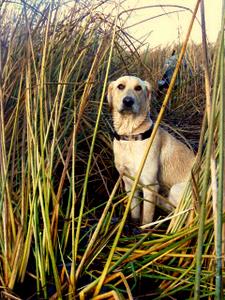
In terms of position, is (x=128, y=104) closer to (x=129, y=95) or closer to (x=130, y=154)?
(x=129, y=95)

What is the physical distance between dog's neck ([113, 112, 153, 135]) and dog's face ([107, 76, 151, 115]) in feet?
0.14

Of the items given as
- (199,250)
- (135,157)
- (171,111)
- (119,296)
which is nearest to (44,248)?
(119,296)

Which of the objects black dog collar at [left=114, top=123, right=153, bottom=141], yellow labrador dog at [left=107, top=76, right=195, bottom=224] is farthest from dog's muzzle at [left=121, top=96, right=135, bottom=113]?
black dog collar at [left=114, top=123, right=153, bottom=141]

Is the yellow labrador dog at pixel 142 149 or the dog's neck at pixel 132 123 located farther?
the dog's neck at pixel 132 123

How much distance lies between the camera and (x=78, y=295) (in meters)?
1.52

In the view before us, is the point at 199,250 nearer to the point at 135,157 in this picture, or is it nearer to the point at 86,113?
the point at 135,157

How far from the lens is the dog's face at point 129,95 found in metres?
3.02

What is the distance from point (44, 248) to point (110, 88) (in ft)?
5.74

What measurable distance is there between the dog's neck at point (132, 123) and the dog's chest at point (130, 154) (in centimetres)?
13

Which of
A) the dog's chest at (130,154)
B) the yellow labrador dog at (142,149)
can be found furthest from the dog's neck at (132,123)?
the dog's chest at (130,154)

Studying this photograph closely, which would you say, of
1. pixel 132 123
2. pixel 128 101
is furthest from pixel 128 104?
pixel 132 123

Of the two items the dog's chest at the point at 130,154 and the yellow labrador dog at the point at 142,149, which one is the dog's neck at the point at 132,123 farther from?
the dog's chest at the point at 130,154

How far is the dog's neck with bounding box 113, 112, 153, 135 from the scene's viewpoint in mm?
3068

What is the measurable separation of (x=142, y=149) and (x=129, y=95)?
0.40 m
